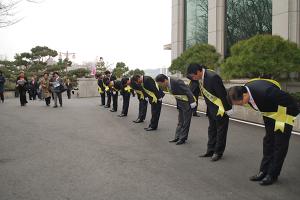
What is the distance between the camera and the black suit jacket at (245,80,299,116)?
5.62 meters

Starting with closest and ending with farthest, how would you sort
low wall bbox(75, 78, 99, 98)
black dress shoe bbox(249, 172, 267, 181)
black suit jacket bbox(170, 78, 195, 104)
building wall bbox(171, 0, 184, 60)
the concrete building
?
black dress shoe bbox(249, 172, 267, 181), black suit jacket bbox(170, 78, 195, 104), the concrete building, low wall bbox(75, 78, 99, 98), building wall bbox(171, 0, 184, 60)

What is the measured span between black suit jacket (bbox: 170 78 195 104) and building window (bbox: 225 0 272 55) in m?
13.6

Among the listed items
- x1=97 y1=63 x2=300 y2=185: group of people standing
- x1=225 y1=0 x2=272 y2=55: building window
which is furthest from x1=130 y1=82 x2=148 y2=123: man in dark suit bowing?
x1=225 y1=0 x2=272 y2=55: building window

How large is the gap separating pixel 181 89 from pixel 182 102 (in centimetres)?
30

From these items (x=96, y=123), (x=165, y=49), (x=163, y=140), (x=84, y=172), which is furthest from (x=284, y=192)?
(x=165, y=49)

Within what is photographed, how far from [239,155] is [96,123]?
21.5 ft

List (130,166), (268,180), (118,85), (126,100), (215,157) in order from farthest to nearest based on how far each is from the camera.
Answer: (118,85) → (126,100) → (215,157) → (130,166) → (268,180)

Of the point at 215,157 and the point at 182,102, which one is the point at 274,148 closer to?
the point at 215,157

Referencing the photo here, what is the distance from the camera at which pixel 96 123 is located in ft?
43.8

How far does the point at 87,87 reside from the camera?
108 feet

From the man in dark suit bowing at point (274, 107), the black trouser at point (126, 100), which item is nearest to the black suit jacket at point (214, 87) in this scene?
the man in dark suit bowing at point (274, 107)

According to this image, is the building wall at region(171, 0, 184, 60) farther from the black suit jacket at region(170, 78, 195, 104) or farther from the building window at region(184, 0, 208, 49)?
the black suit jacket at region(170, 78, 195, 104)

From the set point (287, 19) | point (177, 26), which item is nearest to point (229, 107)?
point (287, 19)

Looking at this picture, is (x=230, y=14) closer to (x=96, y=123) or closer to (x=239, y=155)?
(x=96, y=123)
